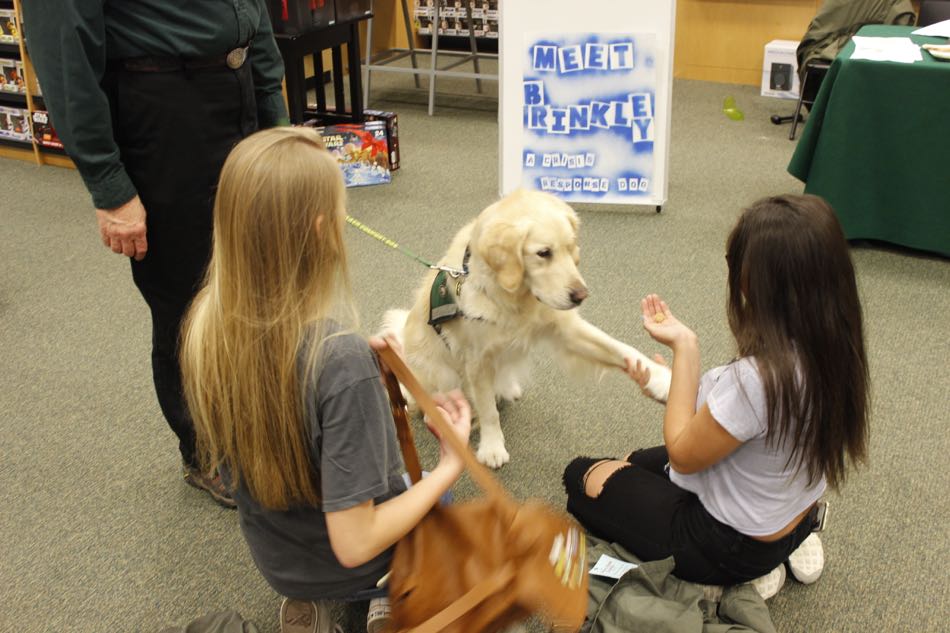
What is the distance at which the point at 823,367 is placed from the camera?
4.61 ft

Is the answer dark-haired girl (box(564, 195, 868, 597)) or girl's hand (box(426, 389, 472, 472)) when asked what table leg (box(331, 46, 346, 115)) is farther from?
girl's hand (box(426, 389, 472, 472))

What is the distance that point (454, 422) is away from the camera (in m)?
1.37

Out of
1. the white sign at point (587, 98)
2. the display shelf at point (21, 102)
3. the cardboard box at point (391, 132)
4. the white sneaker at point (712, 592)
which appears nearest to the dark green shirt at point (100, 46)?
the white sneaker at point (712, 592)

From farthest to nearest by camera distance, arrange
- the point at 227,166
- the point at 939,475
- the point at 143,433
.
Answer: the point at 143,433 < the point at 939,475 < the point at 227,166

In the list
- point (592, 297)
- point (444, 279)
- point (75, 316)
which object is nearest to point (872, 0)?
point (592, 297)

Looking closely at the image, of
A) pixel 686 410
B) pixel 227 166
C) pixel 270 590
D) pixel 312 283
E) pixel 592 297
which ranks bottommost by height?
pixel 270 590

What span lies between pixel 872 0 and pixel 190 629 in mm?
4947

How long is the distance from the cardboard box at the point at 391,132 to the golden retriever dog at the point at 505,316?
218 cm

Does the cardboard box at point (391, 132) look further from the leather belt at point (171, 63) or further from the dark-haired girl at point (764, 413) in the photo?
the dark-haired girl at point (764, 413)

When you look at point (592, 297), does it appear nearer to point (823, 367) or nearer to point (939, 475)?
point (939, 475)

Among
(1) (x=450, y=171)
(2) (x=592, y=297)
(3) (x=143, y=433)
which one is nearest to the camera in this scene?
(3) (x=143, y=433)

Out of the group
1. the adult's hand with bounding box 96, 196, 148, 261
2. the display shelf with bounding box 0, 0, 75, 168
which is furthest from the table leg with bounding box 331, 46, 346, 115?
the adult's hand with bounding box 96, 196, 148, 261

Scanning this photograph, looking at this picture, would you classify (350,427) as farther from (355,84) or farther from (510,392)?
(355,84)

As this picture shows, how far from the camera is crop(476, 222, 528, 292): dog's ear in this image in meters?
2.08
